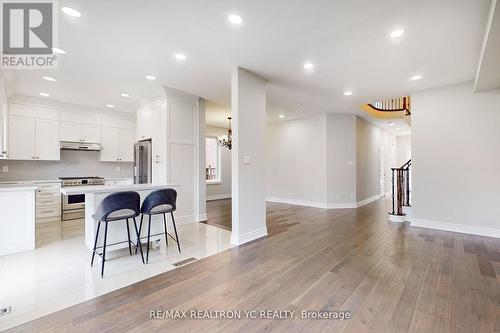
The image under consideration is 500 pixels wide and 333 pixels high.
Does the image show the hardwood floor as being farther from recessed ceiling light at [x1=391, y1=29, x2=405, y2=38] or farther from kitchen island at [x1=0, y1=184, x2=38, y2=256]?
recessed ceiling light at [x1=391, y1=29, x2=405, y2=38]

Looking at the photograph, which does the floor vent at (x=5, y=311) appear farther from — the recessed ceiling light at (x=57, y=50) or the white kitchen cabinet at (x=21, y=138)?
the white kitchen cabinet at (x=21, y=138)

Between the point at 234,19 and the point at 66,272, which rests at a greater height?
the point at 234,19

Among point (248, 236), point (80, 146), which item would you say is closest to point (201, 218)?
point (248, 236)

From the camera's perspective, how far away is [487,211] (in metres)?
4.02

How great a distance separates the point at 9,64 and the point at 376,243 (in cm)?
652

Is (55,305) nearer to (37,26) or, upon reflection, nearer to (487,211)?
(37,26)

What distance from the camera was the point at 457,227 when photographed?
168 inches

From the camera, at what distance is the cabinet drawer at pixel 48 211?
4.92 m

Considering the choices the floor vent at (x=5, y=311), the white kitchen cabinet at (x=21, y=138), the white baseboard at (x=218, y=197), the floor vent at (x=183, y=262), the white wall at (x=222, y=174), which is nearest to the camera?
the floor vent at (x=5, y=311)

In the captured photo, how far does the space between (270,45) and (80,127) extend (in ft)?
17.9

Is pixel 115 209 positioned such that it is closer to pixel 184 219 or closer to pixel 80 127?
pixel 184 219

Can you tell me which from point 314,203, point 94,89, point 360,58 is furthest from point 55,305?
point 314,203

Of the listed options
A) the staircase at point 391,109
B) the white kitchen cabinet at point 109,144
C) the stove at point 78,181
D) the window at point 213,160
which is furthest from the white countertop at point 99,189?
the staircase at point 391,109

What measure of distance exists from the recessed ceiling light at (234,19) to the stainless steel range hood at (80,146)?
5.32 m
